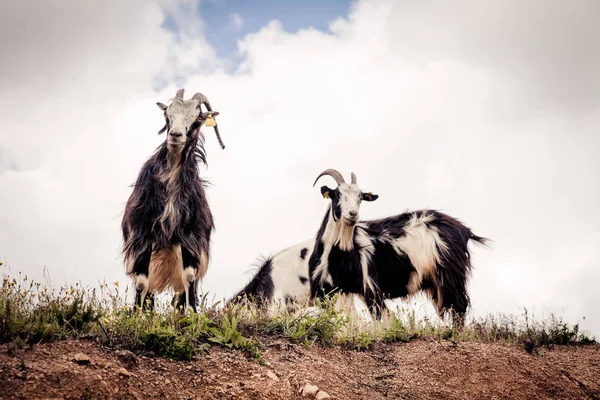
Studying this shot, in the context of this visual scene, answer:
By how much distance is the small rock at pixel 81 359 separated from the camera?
486 cm

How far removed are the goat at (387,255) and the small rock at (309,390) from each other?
13.1 ft

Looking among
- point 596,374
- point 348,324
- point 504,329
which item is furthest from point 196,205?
point 596,374

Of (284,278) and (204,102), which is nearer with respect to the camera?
(204,102)

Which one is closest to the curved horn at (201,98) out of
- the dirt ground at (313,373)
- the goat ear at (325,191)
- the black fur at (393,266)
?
the goat ear at (325,191)

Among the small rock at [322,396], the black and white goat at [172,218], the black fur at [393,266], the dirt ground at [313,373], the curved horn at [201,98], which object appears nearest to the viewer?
the dirt ground at [313,373]

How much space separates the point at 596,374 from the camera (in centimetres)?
761

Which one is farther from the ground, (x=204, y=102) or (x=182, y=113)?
(x=204, y=102)

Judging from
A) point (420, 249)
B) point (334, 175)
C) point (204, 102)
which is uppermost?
point (204, 102)

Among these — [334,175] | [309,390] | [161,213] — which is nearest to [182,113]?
[161,213]

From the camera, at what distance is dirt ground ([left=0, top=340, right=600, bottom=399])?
183 inches

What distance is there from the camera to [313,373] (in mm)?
5898

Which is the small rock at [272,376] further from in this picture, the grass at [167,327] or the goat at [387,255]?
the goat at [387,255]

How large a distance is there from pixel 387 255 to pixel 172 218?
459cm

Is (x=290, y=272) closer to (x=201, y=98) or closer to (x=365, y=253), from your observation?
(x=365, y=253)
